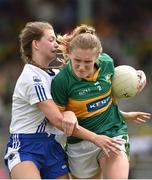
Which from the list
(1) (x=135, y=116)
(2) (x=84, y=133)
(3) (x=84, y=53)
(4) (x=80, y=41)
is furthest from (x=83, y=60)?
(1) (x=135, y=116)

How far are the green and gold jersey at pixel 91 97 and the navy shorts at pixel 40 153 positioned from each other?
13.7 inches

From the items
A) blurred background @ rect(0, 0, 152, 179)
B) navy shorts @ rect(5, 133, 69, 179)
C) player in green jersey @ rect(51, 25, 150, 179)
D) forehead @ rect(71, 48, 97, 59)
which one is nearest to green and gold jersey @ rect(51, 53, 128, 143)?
player in green jersey @ rect(51, 25, 150, 179)

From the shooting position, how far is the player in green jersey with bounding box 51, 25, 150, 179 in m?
7.02

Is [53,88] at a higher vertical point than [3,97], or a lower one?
higher

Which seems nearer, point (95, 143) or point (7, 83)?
point (95, 143)

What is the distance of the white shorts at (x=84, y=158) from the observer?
24.2 ft

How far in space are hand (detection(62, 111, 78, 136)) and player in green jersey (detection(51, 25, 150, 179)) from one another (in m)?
0.18

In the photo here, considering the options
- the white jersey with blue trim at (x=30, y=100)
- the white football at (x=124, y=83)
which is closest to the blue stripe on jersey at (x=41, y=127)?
the white jersey with blue trim at (x=30, y=100)

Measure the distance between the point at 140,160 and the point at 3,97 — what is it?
313cm

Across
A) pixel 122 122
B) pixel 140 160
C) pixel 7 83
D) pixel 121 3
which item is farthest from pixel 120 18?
pixel 122 122

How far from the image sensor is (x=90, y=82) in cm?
720

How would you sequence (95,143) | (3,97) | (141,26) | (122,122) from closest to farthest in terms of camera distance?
1. (95,143)
2. (122,122)
3. (3,97)
4. (141,26)

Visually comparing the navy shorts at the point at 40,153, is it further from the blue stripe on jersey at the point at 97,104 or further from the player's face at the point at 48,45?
the player's face at the point at 48,45

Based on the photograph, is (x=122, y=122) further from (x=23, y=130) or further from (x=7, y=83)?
(x=7, y=83)
